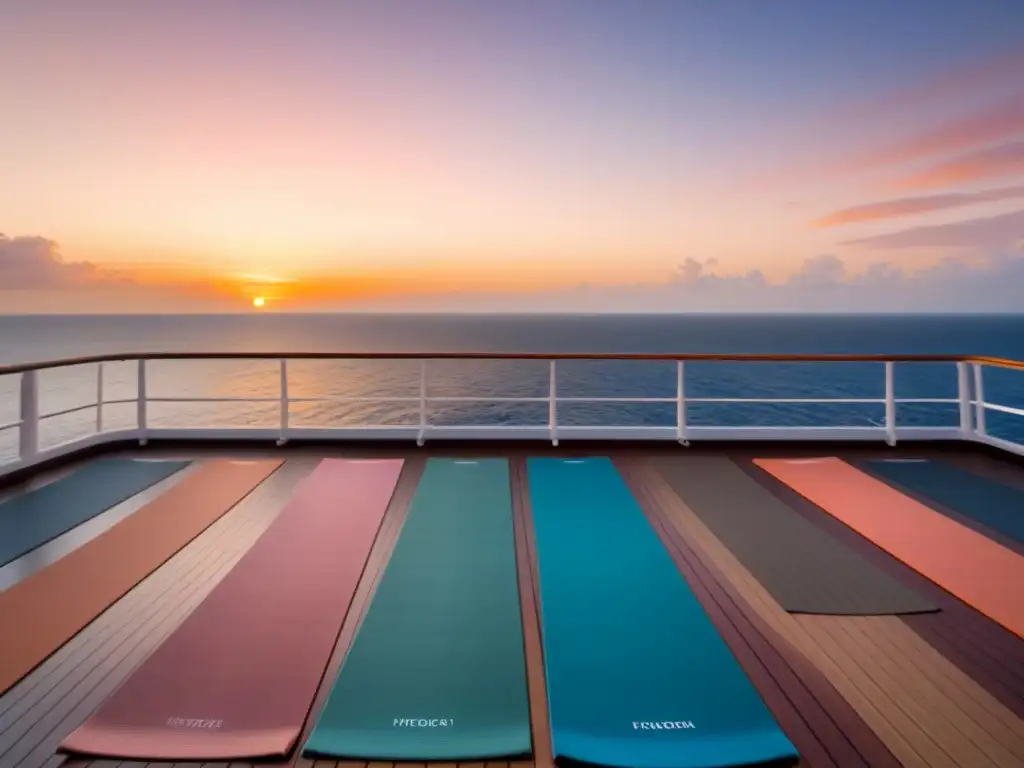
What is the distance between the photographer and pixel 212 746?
1441mm

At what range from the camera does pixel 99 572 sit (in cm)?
252

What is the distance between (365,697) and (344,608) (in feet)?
1.94

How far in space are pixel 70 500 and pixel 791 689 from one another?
3.91 metres

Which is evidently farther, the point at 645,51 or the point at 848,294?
the point at 848,294

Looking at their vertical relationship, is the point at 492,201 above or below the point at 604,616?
above

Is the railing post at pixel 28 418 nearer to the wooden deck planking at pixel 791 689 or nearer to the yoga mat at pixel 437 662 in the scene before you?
the yoga mat at pixel 437 662

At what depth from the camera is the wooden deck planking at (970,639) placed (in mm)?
1764

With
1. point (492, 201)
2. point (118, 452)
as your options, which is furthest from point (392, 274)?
point (118, 452)

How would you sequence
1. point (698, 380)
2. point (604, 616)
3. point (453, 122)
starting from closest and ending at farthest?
point (604, 616)
point (453, 122)
point (698, 380)

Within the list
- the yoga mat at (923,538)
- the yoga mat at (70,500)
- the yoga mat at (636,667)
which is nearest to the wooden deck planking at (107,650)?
the yoga mat at (70,500)

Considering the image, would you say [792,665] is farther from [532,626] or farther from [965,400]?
[965,400]

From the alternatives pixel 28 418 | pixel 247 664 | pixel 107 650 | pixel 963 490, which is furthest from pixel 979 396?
pixel 28 418

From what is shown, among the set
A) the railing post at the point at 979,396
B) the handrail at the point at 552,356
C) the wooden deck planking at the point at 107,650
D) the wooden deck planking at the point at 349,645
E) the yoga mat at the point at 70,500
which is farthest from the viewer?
the handrail at the point at 552,356

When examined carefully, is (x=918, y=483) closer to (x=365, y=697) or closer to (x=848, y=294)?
(x=365, y=697)
